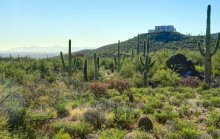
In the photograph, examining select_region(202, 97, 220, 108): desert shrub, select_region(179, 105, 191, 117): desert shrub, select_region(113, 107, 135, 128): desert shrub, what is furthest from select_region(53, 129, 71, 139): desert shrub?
select_region(202, 97, 220, 108): desert shrub

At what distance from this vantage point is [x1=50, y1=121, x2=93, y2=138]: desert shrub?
12148 mm

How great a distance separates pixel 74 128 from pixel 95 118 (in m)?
1.60

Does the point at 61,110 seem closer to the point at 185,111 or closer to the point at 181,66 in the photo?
the point at 185,111

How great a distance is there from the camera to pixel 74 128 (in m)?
12.3

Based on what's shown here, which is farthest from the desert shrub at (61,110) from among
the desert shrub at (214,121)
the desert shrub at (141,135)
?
the desert shrub at (214,121)

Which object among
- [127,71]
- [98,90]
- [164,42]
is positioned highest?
[164,42]

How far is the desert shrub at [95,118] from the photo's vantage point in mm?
13477

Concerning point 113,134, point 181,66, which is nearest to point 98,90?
point 113,134

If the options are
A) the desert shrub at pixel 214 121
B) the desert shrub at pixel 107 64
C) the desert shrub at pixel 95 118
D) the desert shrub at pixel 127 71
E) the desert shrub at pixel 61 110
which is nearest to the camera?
the desert shrub at pixel 214 121

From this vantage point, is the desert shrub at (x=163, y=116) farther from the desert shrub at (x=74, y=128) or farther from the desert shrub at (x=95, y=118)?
the desert shrub at (x=74, y=128)

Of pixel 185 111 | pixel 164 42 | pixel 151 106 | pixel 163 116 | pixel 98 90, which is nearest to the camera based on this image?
pixel 163 116

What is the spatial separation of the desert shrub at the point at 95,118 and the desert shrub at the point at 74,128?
0.78 m

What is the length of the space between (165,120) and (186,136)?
8.62 ft

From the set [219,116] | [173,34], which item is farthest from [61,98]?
[173,34]
